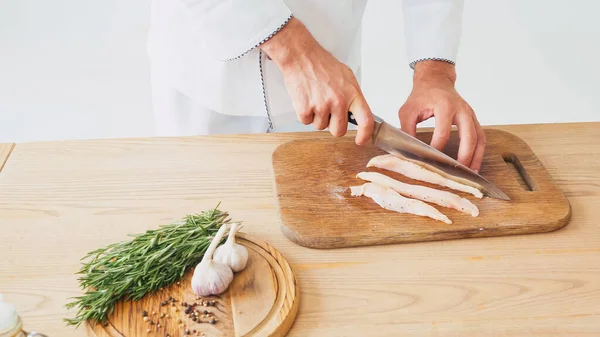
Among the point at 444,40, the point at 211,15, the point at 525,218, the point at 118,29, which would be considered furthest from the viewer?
the point at 118,29

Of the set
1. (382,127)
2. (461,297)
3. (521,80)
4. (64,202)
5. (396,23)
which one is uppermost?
(396,23)

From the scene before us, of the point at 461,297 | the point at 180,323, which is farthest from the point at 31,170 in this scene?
the point at 461,297

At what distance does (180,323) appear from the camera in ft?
4.00

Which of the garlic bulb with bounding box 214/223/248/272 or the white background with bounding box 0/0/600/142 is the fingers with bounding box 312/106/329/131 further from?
the white background with bounding box 0/0/600/142

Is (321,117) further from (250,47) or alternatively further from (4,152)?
(4,152)

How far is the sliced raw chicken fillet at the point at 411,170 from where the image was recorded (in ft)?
5.35

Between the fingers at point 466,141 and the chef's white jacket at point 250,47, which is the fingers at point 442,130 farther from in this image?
the chef's white jacket at point 250,47

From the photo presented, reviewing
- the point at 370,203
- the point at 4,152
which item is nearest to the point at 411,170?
the point at 370,203

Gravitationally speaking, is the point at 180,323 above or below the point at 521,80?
below

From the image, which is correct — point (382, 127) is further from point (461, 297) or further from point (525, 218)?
point (461, 297)

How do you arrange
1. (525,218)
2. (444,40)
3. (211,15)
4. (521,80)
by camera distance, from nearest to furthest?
(525,218) < (211,15) < (444,40) < (521,80)

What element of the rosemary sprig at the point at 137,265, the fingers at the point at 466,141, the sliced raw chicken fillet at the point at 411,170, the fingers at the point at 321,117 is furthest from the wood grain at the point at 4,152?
the fingers at the point at 466,141

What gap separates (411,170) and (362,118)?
0.57 ft

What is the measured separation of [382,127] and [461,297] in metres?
0.50
